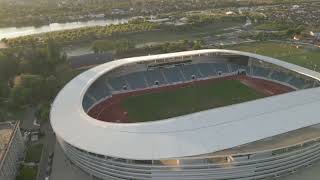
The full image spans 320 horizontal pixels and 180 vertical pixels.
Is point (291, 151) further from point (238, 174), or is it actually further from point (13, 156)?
point (13, 156)

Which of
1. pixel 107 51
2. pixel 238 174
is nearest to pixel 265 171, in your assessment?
pixel 238 174

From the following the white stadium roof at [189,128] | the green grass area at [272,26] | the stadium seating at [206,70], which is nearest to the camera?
the white stadium roof at [189,128]

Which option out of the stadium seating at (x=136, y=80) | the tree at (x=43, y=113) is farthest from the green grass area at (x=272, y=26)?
the tree at (x=43, y=113)

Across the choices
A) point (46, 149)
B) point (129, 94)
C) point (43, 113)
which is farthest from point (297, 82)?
point (46, 149)

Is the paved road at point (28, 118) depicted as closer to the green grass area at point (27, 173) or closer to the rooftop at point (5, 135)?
the rooftop at point (5, 135)

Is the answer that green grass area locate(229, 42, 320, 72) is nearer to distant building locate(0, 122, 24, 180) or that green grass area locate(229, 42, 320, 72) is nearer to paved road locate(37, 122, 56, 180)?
paved road locate(37, 122, 56, 180)

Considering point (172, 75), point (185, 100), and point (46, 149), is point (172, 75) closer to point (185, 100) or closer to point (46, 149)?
point (185, 100)

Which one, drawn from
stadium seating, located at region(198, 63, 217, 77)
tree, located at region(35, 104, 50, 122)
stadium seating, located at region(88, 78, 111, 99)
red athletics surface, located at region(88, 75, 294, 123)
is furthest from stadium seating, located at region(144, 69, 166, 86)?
tree, located at region(35, 104, 50, 122)
